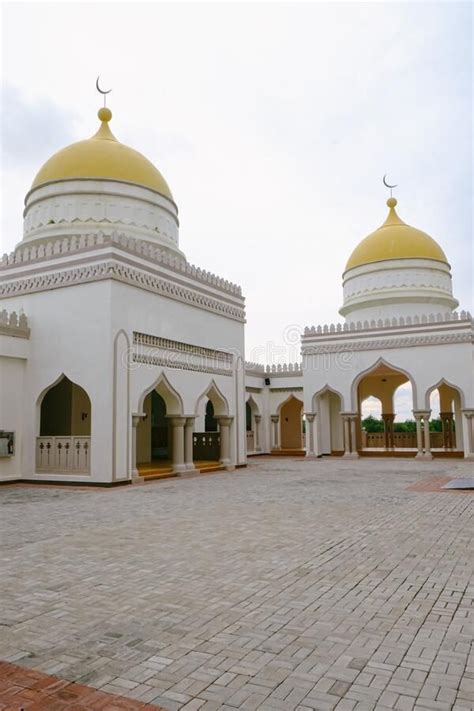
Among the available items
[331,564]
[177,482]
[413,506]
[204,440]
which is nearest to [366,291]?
[204,440]

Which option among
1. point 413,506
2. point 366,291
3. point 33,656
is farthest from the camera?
point 366,291

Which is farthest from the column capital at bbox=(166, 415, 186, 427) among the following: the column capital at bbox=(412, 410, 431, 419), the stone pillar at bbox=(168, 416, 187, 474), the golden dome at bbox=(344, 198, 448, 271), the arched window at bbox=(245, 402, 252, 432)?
the golden dome at bbox=(344, 198, 448, 271)

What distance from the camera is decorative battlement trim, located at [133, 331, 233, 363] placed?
41.1 feet

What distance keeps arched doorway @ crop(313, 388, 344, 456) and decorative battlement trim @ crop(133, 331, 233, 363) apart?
252 inches

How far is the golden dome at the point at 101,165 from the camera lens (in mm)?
14977

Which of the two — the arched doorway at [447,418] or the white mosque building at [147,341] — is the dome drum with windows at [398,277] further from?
the arched doorway at [447,418]

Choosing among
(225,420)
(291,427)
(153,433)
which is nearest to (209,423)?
(153,433)

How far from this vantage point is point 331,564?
4.98 metres

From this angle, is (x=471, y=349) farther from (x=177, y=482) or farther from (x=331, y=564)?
(x=331, y=564)

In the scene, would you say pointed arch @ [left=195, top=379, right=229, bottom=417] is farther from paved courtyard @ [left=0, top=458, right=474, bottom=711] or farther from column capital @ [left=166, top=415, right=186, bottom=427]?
paved courtyard @ [left=0, top=458, right=474, bottom=711]

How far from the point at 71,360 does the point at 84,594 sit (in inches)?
322

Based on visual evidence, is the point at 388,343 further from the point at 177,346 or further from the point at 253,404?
the point at 177,346

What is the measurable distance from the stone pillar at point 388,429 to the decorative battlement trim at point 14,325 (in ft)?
52.8

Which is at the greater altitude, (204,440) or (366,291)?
(366,291)
